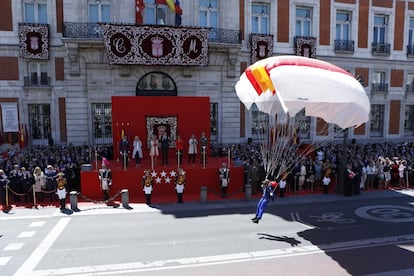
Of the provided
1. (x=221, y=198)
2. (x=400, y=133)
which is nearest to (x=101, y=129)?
(x=221, y=198)

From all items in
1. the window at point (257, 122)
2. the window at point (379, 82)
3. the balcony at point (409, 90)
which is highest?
the window at point (379, 82)

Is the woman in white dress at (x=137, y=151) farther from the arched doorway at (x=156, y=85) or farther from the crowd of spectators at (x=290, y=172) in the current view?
the arched doorway at (x=156, y=85)

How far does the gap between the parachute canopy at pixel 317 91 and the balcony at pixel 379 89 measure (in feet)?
76.9

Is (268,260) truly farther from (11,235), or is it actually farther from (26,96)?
(26,96)

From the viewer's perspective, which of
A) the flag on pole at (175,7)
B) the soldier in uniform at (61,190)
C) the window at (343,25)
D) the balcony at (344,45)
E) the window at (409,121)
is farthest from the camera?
the window at (409,121)

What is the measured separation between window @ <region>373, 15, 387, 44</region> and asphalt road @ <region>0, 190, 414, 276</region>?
70.4 ft

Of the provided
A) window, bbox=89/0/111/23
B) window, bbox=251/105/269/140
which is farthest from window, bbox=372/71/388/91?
window, bbox=89/0/111/23

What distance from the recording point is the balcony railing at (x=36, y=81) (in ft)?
78.0

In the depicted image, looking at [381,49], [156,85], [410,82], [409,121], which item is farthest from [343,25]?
[156,85]

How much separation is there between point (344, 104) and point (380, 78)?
85.1ft

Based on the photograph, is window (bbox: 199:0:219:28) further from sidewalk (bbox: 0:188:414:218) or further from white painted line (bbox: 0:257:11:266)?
white painted line (bbox: 0:257:11:266)

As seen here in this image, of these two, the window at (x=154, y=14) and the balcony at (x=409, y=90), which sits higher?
the window at (x=154, y=14)

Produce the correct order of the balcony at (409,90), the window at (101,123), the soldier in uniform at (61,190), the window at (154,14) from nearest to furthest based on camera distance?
the soldier in uniform at (61,190) < the window at (101,123) < the window at (154,14) < the balcony at (409,90)

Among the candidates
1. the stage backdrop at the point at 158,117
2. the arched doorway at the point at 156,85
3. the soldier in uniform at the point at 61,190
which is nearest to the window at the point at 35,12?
the arched doorway at the point at 156,85
